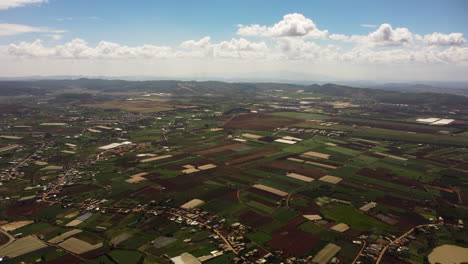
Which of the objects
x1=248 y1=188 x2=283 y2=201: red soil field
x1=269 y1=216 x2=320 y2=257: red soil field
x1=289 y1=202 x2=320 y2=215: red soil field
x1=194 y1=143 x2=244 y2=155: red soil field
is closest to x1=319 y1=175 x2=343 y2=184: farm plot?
x1=289 y1=202 x2=320 y2=215: red soil field

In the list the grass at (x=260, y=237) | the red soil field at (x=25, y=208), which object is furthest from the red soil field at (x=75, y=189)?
the grass at (x=260, y=237)

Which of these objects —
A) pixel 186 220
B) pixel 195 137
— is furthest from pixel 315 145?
pixel 186 220

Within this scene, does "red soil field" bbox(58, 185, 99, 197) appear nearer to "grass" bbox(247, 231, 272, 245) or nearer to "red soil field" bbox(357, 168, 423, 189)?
"grass" bbox(247, 231, 272, 245)

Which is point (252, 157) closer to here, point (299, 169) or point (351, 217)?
point (299, 169)

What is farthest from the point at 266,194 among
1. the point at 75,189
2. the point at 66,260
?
the point at 75,189

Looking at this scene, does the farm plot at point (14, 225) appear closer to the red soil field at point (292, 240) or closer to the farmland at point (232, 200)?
the farmland at point (232, 200)

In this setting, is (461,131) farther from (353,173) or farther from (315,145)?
(353,173)
